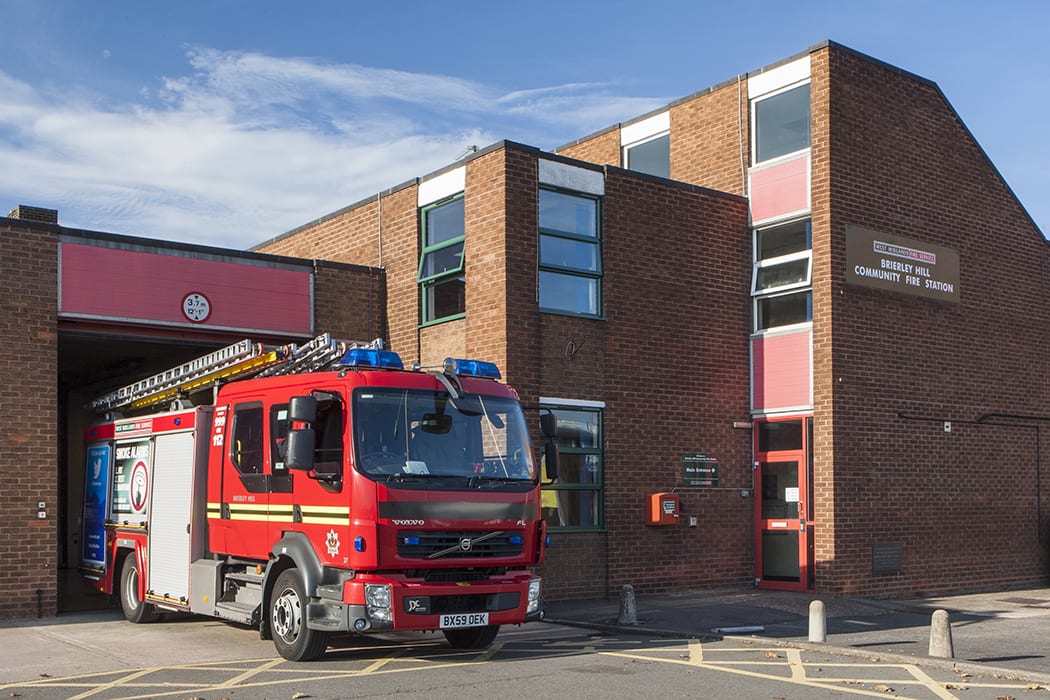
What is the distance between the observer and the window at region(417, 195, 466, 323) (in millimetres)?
16906

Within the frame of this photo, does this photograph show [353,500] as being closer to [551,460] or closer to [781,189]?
[551,460]

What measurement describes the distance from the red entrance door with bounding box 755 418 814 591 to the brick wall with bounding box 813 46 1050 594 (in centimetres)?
39

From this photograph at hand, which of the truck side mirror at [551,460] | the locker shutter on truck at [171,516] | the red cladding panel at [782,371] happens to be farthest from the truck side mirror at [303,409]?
the red cladding panel at [782,371]

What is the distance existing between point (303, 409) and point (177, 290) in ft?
23.4

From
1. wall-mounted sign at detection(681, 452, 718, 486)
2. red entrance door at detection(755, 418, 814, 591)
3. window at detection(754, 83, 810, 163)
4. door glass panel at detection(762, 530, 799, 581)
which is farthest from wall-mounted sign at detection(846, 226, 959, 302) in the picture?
door glass panel at detection(762, 530, 799, 581)

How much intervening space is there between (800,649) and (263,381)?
6.08 m

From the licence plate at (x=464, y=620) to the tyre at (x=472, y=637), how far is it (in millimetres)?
983

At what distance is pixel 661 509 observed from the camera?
16.3 m

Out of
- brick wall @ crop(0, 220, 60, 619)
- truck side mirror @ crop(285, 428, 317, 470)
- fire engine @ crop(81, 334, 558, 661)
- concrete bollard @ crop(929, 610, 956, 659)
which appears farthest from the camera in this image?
brick wall @ crop(0, 220, 60, 619)

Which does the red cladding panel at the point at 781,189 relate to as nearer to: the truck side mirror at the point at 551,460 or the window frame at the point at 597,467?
the window frame at the point at 597,467

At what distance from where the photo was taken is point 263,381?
38.7 ft

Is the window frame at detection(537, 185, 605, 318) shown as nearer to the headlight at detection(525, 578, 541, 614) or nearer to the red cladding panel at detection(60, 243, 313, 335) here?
the red cladding panel at detection(60, 243, 313, 335)

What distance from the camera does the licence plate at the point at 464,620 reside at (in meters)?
10.3

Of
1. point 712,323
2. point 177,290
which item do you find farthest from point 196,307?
point 712,323
